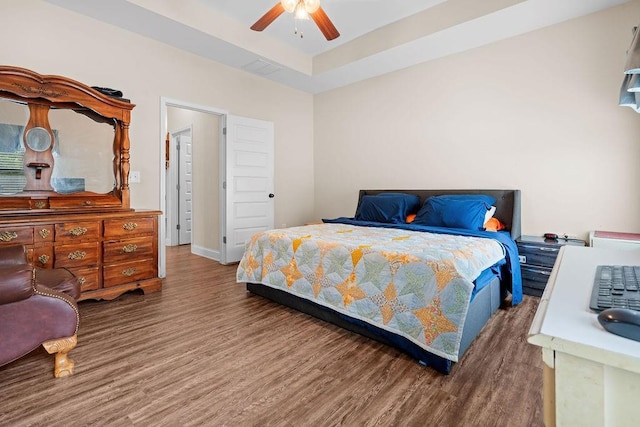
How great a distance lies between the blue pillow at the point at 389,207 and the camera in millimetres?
3893

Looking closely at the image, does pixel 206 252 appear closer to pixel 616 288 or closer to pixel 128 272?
pixel 128 272

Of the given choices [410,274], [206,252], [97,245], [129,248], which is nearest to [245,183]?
[206,252]

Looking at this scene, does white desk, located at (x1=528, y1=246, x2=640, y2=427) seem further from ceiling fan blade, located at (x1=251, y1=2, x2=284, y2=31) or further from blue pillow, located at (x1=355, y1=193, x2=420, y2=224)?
blue pillow, located at (x1=355, y1=193, x2=420, y2=224)

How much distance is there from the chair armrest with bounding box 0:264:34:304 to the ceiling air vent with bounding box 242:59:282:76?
3550 millimetres

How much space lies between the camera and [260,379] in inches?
70.4

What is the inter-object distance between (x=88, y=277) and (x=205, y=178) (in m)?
2.53

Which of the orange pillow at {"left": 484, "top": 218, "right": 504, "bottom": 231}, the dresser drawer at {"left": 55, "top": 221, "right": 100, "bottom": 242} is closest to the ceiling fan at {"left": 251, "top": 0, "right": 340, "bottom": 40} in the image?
the dresser drawer at {"left": 55, "top": 221, "right": 100, "bottom": 242}

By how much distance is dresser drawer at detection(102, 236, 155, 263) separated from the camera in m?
2.95

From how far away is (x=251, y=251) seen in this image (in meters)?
3.08

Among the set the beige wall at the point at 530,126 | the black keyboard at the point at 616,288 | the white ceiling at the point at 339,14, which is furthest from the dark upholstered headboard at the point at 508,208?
the black keyboard at the point at 616,288

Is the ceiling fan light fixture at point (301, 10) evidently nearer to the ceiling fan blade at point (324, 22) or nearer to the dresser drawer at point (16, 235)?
the ceiling fan blade at point (324, 22)

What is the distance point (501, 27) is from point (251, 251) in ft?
11.4

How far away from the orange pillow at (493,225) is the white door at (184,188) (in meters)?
4.90

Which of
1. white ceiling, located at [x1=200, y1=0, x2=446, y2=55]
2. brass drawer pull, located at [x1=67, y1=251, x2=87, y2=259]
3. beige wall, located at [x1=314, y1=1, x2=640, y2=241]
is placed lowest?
brass drawer pull, located at [x1=67, y1=251, x2=87, y2=259]
